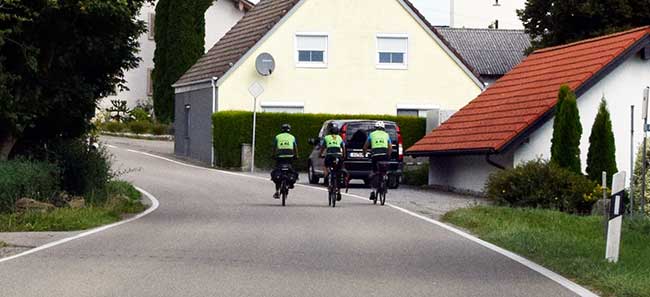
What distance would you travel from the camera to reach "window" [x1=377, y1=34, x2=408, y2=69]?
5012cm

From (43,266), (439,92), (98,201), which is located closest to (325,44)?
(439,92)

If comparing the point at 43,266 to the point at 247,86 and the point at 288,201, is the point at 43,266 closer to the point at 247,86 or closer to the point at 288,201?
the point at 288,201

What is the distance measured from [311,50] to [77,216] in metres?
29.1

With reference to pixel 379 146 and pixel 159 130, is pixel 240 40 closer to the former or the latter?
pixel 159 130

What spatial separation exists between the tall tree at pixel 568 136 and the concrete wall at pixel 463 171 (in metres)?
2.70

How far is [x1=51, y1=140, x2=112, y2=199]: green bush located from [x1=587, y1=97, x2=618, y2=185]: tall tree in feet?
35.2

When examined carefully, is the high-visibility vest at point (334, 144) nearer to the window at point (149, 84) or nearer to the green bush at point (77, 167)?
the green bush at point (77, 167)

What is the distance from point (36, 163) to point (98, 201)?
174 centimetres

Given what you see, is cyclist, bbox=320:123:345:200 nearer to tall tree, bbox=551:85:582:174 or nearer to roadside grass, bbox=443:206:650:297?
roadside grass, bbox=443:206:650:297

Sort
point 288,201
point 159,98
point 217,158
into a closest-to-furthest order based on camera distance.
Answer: point 288,201 → point 217,158 → point 159,98

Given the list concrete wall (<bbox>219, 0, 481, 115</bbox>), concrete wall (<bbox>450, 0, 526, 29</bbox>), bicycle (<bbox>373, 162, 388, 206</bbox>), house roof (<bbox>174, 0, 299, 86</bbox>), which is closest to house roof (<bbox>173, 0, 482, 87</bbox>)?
house roof (<bbox>174, 0, 299, 86</bbox>)

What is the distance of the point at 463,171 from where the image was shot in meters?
36.2

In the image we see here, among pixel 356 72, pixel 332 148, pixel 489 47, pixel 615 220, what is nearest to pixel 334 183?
pixel 332 148

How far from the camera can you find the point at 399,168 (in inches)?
1416
